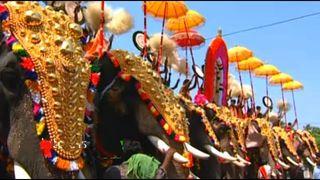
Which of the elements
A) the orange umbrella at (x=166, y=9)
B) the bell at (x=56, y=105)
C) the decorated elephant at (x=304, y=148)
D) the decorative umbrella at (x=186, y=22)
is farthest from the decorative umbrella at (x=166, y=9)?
the bell at (x=56, y=105)

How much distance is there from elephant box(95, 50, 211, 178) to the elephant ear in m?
0.80

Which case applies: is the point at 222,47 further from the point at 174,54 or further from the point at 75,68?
the point at 75,68

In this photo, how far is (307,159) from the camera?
8.90m

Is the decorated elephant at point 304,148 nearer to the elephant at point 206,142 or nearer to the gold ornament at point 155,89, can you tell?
the elephant at point 206,142

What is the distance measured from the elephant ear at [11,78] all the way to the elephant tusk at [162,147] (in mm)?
906

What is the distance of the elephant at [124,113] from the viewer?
144 inches

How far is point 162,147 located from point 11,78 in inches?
38.9

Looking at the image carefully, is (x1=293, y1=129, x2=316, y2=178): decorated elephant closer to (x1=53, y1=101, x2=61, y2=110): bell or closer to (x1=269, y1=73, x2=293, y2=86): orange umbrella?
(x1=269, y1=73, x2=293, y2=86): orange umbrella

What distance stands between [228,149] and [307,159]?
3.65 m

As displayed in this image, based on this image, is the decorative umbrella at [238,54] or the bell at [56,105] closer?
the bell at [56,105]

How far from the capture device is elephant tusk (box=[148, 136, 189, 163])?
3.37 metres

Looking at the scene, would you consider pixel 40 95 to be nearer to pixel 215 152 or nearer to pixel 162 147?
pixel 162 147

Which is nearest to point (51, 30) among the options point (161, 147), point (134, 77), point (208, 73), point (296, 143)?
point (134, 77)

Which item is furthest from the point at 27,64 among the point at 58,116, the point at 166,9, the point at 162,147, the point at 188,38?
the point at 188,38
